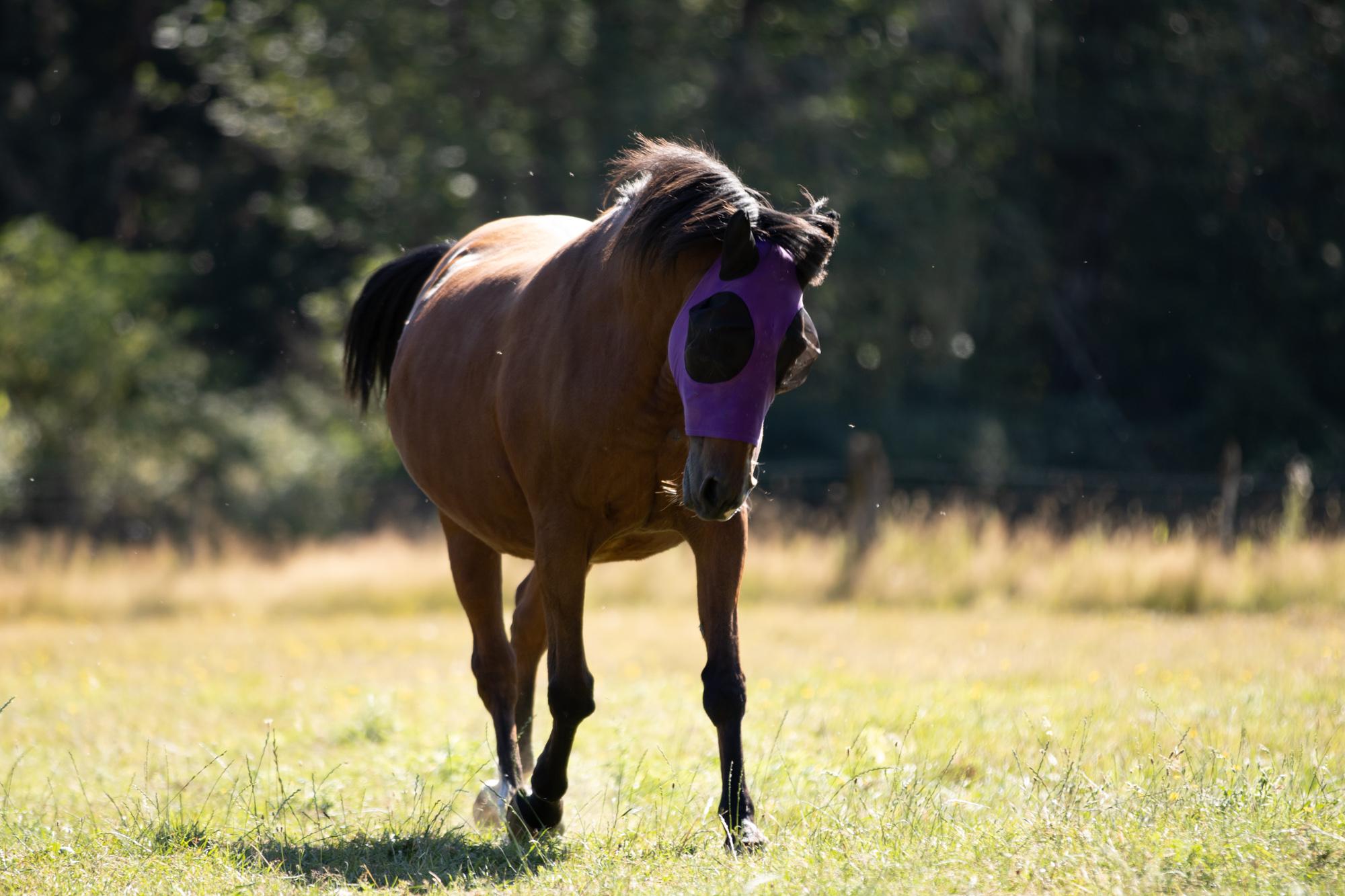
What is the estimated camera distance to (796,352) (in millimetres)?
4270

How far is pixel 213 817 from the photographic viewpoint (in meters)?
5.47

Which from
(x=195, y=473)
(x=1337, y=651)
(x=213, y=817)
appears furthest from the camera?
(x=195, y=473)

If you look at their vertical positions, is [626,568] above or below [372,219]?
below

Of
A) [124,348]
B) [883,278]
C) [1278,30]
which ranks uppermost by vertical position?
[1278,30]

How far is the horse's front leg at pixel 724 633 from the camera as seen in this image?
4.73m

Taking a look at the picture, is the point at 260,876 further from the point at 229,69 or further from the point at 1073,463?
the point at 1073,463

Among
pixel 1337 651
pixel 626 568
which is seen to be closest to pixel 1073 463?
pixel 626 568

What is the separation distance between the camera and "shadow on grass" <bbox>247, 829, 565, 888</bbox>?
14.8 ft

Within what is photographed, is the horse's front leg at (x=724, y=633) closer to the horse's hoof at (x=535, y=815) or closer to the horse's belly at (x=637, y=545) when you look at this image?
the horse's belly at (x=637, y=545)

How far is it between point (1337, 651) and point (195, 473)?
58.5 ft

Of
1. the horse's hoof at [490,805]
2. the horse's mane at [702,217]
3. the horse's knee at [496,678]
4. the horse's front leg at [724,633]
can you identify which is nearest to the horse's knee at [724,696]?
the horse's front leg at [724,633]

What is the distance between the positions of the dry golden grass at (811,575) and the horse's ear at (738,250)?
10007 millimetres

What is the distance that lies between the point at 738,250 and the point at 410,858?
237 centimetres

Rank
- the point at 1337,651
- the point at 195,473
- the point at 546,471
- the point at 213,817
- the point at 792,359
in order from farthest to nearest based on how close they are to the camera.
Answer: the point at 195,473 < the point at 1337,651 < the point at 213,817 < the point at 546,471 < the point at 792,359
